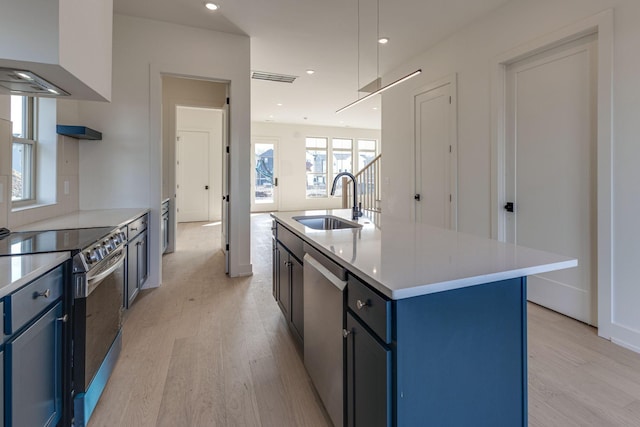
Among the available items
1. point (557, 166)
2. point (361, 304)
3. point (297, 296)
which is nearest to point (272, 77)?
point (557, 166)

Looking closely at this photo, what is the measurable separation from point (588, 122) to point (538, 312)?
1.64m

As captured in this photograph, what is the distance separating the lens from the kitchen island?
1.01 metres

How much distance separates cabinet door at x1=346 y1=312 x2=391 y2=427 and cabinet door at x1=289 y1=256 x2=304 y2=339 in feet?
2.54

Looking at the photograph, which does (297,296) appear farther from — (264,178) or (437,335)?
(264,178)

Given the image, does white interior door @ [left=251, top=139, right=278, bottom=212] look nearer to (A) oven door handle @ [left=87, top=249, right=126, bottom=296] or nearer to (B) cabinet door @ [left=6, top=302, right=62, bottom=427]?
(A) oven door handle @ [left=87, top=249, right=126, bottom=296]

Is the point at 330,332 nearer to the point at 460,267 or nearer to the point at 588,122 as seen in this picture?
the point at 460,267

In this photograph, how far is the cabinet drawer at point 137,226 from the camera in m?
2.70

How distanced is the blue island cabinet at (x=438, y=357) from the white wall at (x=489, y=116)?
172 centimetres

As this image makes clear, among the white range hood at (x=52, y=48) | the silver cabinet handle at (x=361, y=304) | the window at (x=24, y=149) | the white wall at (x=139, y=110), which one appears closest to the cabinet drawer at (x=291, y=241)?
the silver cabinet handle at (x=361, y=304)

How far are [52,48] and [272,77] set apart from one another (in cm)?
442

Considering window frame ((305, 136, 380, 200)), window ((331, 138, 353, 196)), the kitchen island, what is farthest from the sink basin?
window ((331, 138, 353, 196))

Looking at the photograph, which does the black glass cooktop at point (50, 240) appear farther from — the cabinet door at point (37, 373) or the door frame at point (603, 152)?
the door frame at point (603, 152)

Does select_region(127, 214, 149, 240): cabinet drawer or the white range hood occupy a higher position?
the white range hood

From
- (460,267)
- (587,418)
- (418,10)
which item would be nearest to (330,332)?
(460,267)
